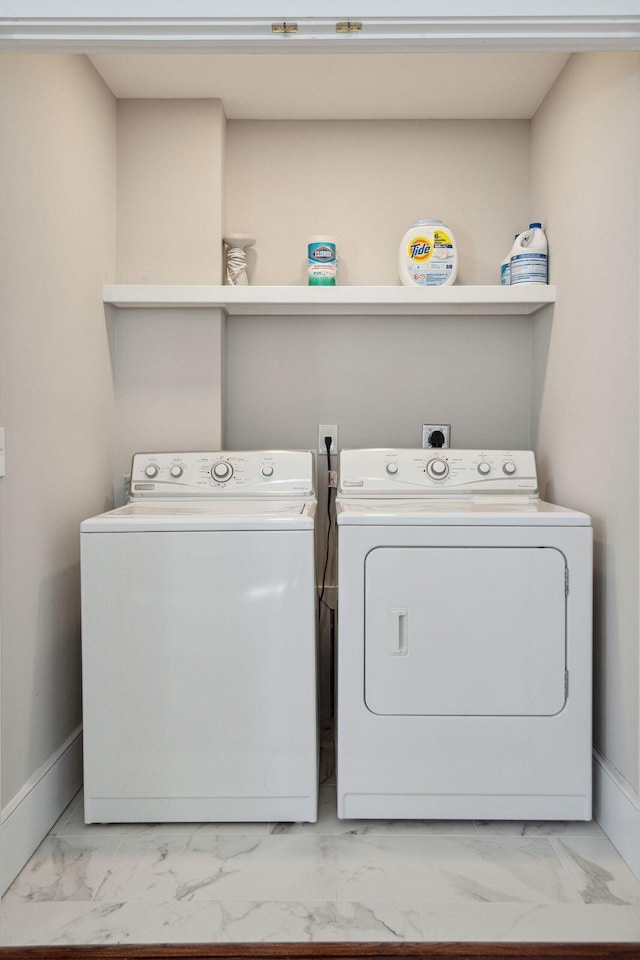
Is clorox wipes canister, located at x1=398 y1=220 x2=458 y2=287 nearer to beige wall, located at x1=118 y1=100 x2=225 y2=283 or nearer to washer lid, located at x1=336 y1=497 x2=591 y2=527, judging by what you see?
beige wall, located at x1=118 y1=100 x2=225 y2=283

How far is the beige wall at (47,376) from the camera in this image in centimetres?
171

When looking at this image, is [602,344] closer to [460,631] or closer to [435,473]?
[435,473]

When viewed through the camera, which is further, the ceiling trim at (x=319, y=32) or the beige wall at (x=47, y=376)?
the beige wall at (x=47, y=376)

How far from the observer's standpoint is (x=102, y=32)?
1.43m

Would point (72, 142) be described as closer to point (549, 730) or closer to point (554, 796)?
point (549, 730)

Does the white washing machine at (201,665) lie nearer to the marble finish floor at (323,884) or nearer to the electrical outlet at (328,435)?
the marble finish floor at (323,884)

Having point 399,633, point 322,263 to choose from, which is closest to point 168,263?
point 322,263

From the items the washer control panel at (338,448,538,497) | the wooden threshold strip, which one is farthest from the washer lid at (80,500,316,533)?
the wooden threshold strip

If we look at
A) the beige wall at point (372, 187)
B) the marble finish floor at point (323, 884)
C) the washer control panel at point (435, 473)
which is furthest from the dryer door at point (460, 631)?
the beige wall at point (372, 187)

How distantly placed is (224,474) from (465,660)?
97 cm

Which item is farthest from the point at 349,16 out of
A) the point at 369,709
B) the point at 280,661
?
the point at 369,709

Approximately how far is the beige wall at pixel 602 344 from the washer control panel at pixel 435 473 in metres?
0.15

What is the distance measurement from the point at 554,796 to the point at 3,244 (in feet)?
6.48

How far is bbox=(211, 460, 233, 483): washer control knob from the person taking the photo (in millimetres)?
2303
